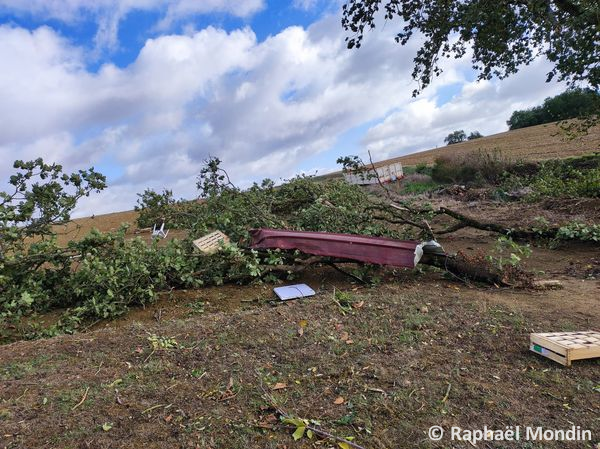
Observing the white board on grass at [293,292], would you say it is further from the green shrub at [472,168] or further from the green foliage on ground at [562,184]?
the green shrub at [472,168]

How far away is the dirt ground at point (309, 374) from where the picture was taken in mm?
2180

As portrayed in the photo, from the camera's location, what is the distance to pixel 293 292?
171 inches

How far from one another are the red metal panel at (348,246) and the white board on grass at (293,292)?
0.60 metres

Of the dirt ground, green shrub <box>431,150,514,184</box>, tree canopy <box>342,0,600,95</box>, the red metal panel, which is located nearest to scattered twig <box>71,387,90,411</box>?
the dirt ground

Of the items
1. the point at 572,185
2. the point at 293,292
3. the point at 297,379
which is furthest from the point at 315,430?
the point at 572,185

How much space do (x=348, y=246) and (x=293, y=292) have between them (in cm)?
94

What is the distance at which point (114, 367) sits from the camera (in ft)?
9.53

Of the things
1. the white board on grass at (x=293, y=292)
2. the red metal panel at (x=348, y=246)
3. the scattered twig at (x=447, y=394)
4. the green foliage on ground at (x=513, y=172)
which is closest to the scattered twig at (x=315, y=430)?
the scattered twig at (x=447, y=394)

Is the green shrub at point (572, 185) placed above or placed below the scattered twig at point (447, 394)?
above

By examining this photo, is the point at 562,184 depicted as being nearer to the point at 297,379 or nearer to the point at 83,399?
the point at 297,379

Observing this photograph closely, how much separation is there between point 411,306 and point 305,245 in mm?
1553

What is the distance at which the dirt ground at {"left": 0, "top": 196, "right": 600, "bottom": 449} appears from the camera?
2.18 metres

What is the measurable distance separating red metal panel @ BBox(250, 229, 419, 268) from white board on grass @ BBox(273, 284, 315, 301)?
0.60 m

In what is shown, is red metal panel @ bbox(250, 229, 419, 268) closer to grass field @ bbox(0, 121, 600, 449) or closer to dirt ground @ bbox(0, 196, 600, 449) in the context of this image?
grass field @ bbox(0, 121, 600, 449)
